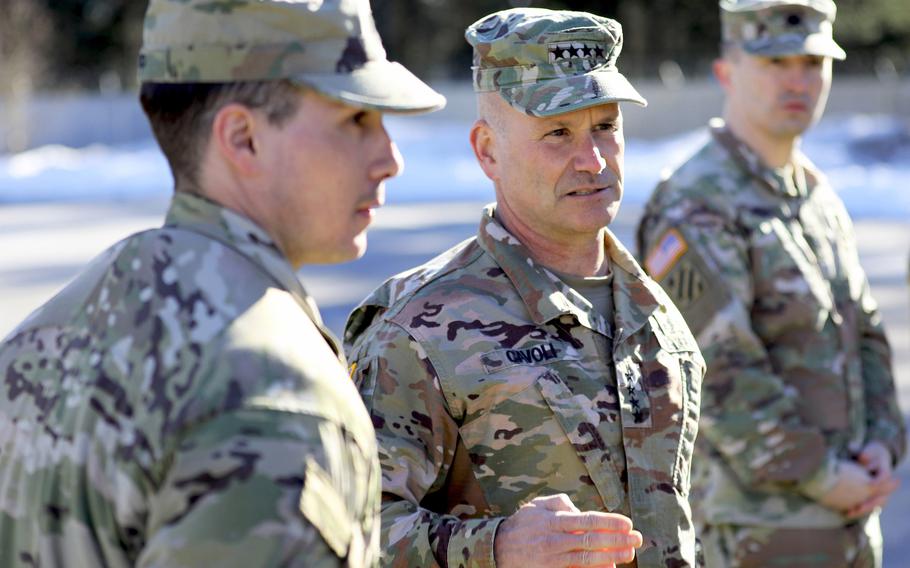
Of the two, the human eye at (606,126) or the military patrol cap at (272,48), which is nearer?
the military patrol cap at (272,48)

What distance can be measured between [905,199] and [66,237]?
1119cm

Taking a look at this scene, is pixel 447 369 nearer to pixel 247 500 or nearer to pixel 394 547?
pixel 394 547

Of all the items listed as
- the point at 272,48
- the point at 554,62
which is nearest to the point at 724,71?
the point at 554,62

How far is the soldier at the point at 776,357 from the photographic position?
4109 mm

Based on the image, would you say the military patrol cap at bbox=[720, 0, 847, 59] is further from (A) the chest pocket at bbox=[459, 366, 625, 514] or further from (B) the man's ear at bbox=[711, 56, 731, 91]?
(A) the chest pocket at bbox=[459, 366, 625, 514]

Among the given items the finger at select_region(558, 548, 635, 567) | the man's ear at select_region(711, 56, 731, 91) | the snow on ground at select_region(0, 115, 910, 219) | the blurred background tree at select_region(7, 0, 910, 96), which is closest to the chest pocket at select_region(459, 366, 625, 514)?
the finger at select_region(558, 548, 635, 567)

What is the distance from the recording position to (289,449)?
158cm

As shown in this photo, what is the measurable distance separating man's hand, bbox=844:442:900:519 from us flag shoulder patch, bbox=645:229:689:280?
30.2 inches

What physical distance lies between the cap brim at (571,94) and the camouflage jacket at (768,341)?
1.41 metres

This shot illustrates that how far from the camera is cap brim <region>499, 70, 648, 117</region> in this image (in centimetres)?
279

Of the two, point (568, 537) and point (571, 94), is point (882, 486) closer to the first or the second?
point (571, 94)

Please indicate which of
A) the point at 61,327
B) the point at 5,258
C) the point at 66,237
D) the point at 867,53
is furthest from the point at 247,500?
the point at 867,53

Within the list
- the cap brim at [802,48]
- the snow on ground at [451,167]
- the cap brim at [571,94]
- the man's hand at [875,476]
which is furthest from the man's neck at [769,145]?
the snow on ground at [451,167]

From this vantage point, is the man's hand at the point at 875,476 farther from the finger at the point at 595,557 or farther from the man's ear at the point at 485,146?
the finger at the point at 595,557
